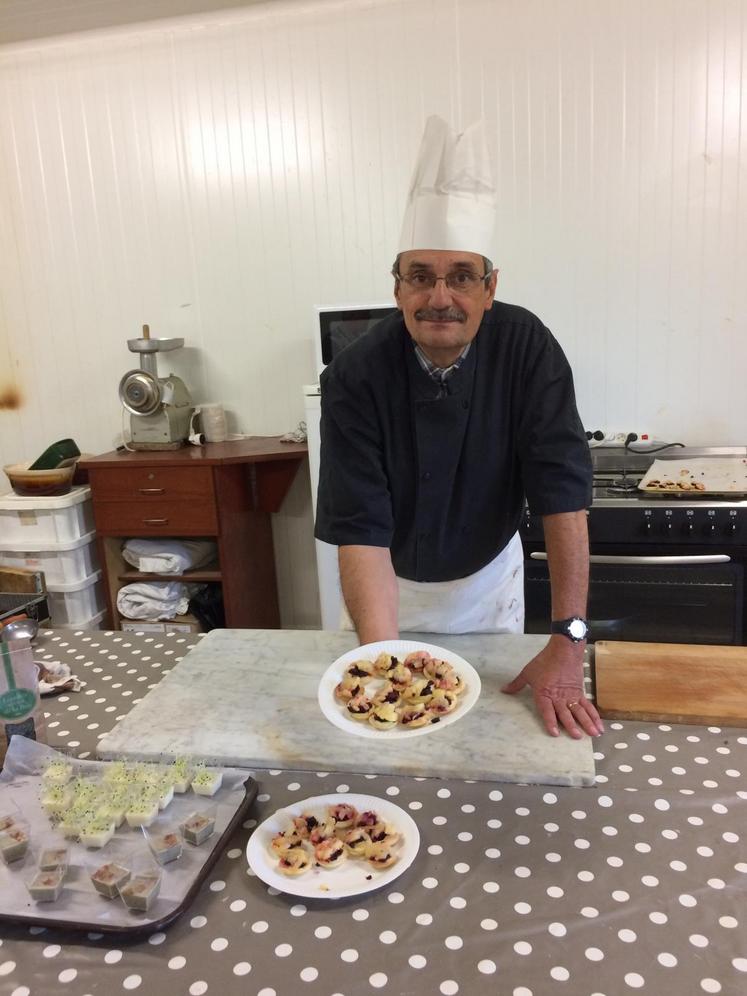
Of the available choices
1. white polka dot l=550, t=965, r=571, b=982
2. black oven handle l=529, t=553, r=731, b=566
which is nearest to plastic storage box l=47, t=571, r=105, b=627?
black oven handle l=529, t=553, r=731, b=566

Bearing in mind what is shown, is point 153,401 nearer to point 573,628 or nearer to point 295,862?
point 573,628

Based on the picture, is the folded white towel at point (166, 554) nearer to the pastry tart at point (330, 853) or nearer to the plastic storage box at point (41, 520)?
the plastic storage box at point (41, 520)

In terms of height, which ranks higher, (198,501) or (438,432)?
(438,432)

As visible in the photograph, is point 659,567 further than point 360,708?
Yes

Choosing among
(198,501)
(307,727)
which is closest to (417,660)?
(307,727)

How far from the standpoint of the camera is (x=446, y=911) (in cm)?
87

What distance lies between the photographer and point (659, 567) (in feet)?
7.89

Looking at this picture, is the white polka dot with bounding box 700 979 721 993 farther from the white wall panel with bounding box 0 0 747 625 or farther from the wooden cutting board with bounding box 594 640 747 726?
the white wall panel with bounding box 0 0 747 625

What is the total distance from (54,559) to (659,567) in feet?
7.11

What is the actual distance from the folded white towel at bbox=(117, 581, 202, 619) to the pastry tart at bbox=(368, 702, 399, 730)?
1982mm

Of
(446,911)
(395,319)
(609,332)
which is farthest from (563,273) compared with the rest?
(446,911)

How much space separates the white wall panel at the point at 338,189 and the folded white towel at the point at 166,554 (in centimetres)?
45

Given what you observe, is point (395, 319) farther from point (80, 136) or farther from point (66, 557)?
point (80, 136)

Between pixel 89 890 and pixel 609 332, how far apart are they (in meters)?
2.56
